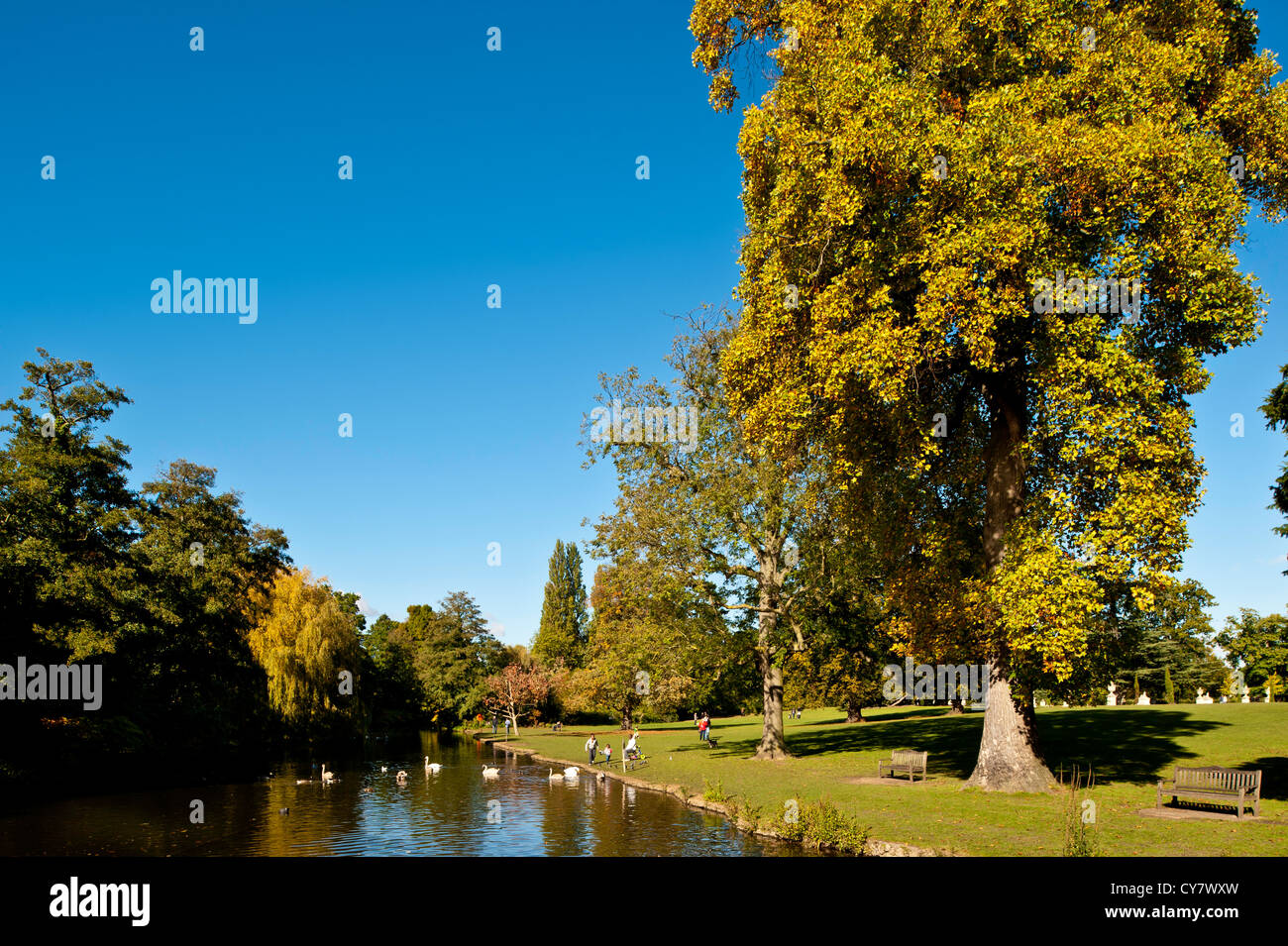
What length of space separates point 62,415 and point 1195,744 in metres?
47.1

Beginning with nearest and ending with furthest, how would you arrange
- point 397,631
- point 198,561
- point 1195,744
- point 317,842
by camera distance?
point 317,842
point 1195,744
point 198,561
point 397,631

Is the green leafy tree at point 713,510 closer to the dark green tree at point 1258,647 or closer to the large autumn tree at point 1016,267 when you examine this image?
the large autumn tree at point 1016,267

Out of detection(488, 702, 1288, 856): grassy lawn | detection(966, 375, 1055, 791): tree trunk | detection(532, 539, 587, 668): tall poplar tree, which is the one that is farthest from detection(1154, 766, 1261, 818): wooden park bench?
detection(532, 539, 587, 668): tall poplar tree

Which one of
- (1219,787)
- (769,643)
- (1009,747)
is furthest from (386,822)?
(1219,787)

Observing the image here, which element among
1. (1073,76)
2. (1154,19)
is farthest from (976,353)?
(1154,19)

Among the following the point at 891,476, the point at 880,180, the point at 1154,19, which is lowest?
the point at 891,476

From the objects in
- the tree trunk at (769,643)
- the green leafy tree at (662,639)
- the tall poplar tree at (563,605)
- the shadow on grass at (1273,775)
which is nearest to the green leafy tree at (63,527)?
the green leafy tree at (662,639)

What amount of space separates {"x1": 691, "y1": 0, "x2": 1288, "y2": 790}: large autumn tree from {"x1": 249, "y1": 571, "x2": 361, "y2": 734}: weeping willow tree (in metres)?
40.8

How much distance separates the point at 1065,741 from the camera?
2803cm

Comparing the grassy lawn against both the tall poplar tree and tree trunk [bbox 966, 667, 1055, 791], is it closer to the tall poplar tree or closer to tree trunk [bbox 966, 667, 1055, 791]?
tree trunk [bbox 966, 667, 1055, 791]

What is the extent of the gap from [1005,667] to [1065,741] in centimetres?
1209

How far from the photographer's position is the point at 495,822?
888 inches

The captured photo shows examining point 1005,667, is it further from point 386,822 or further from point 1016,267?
point 386,822

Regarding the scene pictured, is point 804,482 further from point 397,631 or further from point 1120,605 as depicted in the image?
point 397,631
